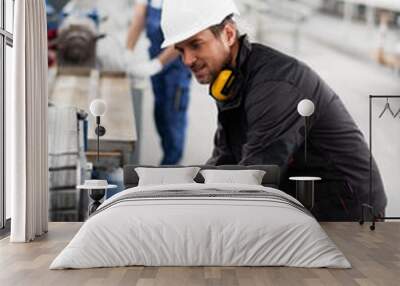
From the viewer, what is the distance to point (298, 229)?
15.9ft

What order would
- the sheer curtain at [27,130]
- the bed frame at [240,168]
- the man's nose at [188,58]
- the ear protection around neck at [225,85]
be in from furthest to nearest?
the man's nose at [188,58] → the ear protection around neck at [225,85] → the bed frame at [240,168] → the sheer curtain at [27,130]

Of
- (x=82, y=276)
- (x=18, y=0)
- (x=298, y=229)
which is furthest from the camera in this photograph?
(x=18, y=0)

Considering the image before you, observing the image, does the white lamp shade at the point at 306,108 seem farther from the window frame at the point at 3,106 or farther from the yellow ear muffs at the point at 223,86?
the window frame at the point at 3,106

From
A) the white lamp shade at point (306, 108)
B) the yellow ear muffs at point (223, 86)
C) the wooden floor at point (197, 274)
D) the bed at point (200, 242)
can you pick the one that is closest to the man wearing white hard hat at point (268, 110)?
the yellow ear muffs at point (223, 86)

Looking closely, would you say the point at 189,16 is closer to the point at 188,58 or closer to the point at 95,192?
the point at 188,58

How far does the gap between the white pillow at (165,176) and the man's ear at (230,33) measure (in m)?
1.71

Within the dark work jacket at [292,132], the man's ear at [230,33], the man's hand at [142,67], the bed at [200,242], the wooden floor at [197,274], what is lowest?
the wooden floor at [197,274]

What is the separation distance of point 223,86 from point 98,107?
1539 millimetres

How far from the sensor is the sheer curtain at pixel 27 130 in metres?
6.23

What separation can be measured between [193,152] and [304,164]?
1372mm

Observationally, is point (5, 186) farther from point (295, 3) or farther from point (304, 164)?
point (295, 3)

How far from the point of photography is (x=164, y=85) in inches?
314

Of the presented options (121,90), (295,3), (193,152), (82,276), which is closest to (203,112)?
(193,152)

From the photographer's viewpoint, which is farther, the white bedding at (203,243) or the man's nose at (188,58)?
the man's nose at (188,58)
